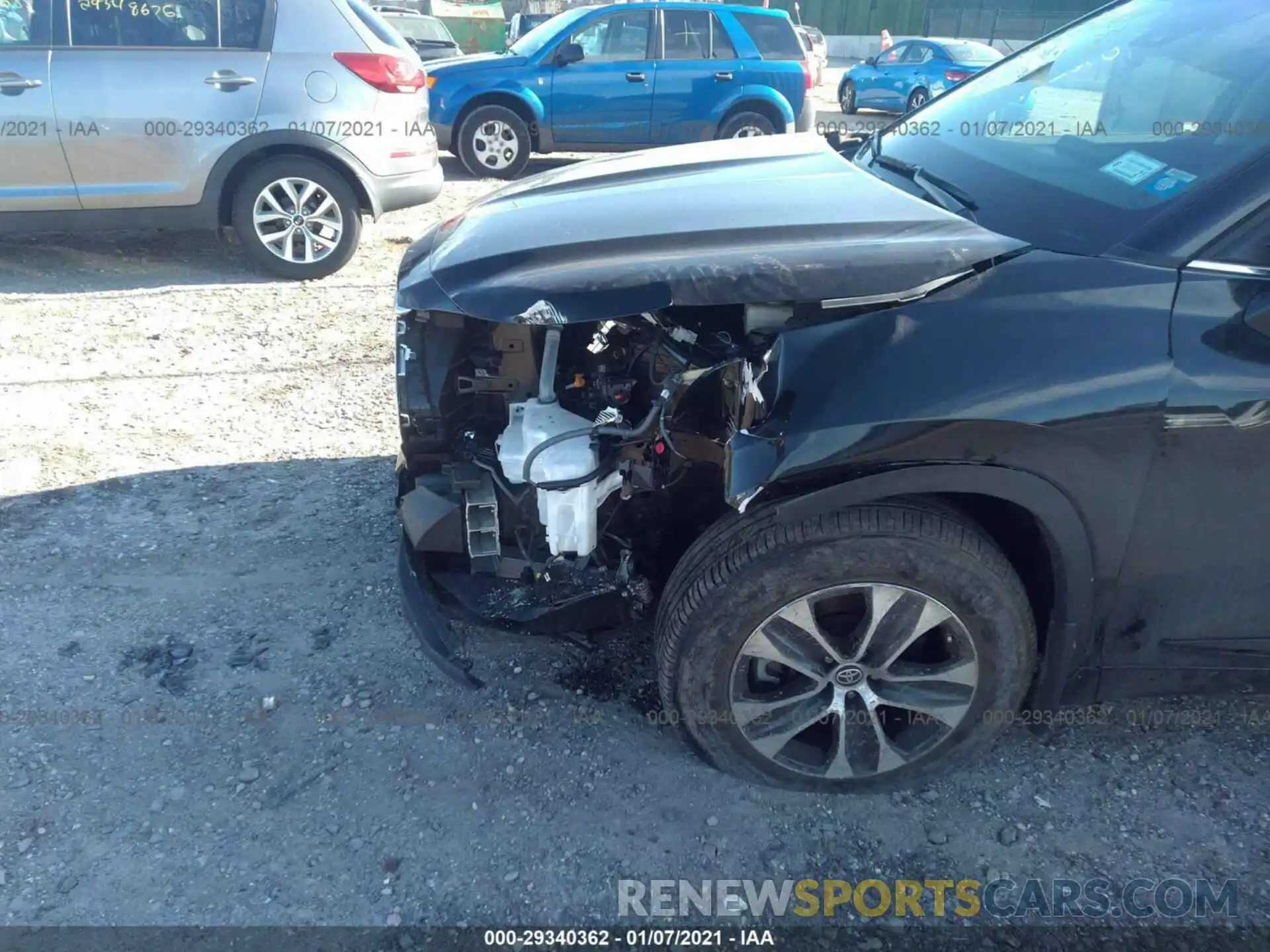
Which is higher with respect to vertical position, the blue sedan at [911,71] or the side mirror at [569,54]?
the blue sedan at [911,71]

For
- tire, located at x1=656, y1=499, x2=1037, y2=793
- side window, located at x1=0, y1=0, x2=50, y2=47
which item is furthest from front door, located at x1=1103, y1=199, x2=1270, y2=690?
side window, located at x1=0, y1=0, x2=50, y2=47

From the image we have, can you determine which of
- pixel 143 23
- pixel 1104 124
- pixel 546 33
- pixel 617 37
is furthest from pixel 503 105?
pixel 1104 124

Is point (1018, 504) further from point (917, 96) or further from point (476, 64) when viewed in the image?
point (917, 96)

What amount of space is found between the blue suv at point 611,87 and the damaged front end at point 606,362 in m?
7.39

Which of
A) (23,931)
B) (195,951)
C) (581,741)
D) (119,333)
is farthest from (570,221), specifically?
(119,333)

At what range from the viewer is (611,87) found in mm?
9617

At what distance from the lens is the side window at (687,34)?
32.1 ft

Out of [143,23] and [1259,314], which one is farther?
[143,23]

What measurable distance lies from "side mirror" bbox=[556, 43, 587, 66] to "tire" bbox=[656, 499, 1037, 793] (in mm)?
8548

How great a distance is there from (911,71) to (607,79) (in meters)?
8.82

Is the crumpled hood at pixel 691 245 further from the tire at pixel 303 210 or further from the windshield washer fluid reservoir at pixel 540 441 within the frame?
the tire at pixel 303 210

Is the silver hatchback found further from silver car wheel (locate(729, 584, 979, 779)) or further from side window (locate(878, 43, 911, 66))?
side window (locate(878, 43, 911, 66))

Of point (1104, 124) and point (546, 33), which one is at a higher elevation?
point (546, 33)

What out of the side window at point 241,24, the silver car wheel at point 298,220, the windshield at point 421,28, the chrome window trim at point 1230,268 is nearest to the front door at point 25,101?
the side window at point 241,24
